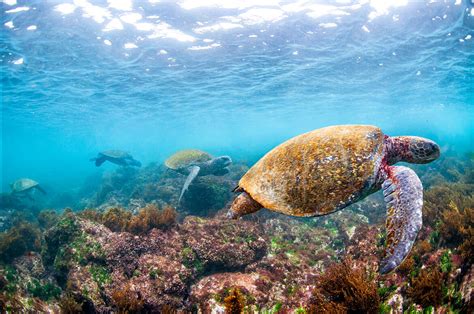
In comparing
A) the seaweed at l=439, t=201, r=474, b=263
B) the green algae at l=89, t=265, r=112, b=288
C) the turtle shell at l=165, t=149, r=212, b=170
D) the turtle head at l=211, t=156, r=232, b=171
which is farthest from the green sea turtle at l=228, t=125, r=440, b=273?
the turtle shell at l=165, t=149, r=212, b=170

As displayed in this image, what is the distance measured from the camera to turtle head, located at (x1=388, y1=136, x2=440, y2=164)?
4.48 m

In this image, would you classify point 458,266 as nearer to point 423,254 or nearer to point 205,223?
point 423,254

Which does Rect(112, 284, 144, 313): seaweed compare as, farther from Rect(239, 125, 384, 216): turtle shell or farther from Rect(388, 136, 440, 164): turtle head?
Rect(388, 136, 440, 164): turtle head

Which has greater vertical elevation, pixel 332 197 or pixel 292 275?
pixel 332 197

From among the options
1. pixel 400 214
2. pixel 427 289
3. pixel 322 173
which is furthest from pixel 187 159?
pixel 427 289

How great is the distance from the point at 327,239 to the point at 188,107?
32.4 metres

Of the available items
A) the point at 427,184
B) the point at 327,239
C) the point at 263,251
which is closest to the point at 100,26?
the point at 263,251

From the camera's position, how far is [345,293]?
3611 millimetres

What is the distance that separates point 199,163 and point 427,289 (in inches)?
408

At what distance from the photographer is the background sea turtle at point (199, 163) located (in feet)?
39.3

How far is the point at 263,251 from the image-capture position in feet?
20.2

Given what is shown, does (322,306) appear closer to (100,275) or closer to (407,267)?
(407,267)

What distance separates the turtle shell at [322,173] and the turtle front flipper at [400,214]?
32cm

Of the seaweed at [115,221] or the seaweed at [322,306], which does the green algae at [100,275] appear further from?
the seaweed at [322,306]
